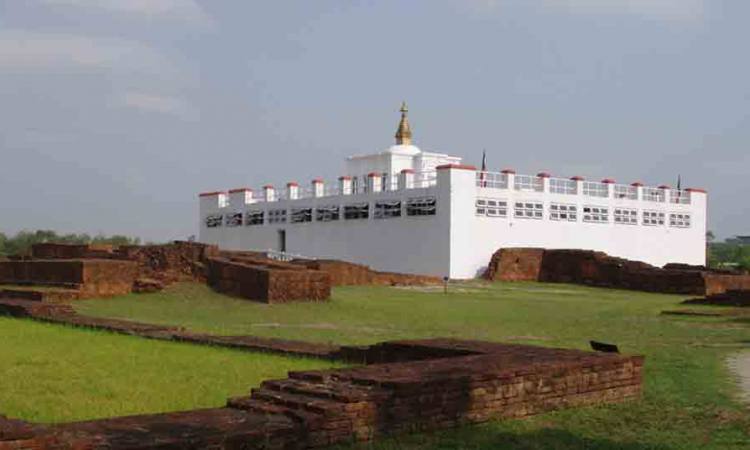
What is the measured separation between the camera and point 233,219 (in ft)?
141

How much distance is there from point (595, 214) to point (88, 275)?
2249 centimetres

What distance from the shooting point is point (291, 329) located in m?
13.0

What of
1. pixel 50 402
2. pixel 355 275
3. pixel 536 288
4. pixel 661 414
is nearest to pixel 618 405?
pixel 661 414

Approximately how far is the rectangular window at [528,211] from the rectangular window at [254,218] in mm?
12479

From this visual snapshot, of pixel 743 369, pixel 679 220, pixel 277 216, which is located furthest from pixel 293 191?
pixel 743 369

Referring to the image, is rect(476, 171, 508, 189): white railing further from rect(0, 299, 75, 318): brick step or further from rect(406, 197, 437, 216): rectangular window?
rect(0, 299, 75, 318): brick step

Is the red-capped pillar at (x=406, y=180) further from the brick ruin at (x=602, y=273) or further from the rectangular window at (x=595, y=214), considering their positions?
the rectangular window at (x=595, y=214)

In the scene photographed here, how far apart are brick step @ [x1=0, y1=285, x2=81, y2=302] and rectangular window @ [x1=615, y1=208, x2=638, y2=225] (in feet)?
78.5

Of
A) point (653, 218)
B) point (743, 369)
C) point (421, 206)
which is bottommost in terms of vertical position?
point (743, 369)

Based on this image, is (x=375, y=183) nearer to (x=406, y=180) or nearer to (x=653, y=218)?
(x=406, y=180)

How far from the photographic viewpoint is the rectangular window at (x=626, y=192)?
36656 mm

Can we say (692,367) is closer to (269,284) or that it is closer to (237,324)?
(237,324)

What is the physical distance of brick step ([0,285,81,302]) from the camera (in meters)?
16.4

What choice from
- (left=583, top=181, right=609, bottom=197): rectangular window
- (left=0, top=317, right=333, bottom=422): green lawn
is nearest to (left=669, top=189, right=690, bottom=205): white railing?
(left=583, top=181, right=609, bottom=197): rectangular window
